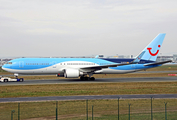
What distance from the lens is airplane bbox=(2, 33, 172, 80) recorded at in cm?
4584

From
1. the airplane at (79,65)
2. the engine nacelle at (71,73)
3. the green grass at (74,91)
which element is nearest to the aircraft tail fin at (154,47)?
the airplane at (79,65)

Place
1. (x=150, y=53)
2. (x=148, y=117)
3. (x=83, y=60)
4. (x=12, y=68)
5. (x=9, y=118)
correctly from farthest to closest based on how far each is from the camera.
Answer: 1. (x=150, y=53)
2. (x=83, y=60)
3. (x=12, y=68)
4. (x=148, y=117)
5. (x=9, y=118)

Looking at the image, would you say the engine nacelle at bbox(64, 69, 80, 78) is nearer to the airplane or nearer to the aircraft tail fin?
the airplane

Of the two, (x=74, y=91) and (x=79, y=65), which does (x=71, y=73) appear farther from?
(x=74, y=91)

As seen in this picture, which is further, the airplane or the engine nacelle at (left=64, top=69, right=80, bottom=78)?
the airplane

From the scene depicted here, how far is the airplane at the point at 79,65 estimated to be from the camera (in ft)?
150

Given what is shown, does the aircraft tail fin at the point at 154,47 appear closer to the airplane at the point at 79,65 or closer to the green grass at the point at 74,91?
the airplane at the point at 79,65

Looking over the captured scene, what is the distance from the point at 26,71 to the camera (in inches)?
1806

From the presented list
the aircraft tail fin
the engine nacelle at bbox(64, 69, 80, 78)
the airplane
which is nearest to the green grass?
the engine nacelle at bbox(64, 69, 80, 78)

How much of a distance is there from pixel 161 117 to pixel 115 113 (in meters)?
3.53

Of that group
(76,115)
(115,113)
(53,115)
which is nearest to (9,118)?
(53,115)

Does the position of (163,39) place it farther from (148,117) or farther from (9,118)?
(9,118)

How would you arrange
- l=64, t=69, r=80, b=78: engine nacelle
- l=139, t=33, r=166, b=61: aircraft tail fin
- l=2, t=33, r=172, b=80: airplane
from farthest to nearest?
l=139, t=33, r=166, b=61: aircraft tail fin < l=2, t=33, r=172, b=80: airplane < l=64, t=69, r=80, b=78: engine nacelle

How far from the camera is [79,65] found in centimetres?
4909
